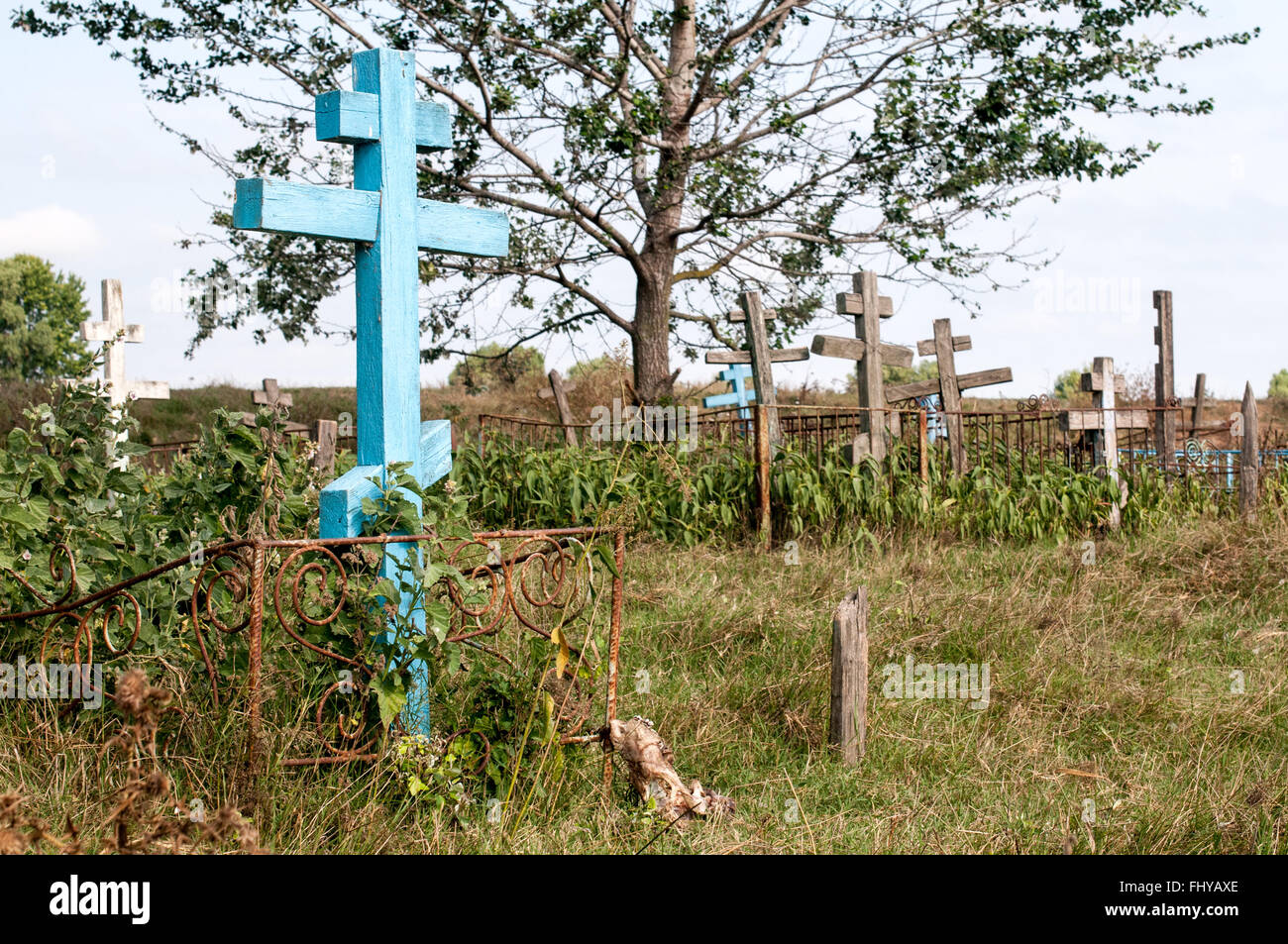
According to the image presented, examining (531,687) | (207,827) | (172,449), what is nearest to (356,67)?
(531,687)

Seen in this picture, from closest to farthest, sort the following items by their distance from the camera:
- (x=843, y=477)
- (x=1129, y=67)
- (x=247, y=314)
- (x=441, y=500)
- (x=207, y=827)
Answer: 1. (x=207, y=827)
2. (x=441, y=500)
3. (x=843, y=477)
4. (x=1129, y=67)
5. (x=247, y=314)

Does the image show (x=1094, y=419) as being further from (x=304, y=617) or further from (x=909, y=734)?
(x=304, y=617)

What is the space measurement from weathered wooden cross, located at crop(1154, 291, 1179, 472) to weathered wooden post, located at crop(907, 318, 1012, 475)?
197cm

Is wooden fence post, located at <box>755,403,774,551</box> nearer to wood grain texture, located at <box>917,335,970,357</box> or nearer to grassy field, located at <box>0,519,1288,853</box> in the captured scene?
grassy field, located at <box>0,519,1288,853</box>

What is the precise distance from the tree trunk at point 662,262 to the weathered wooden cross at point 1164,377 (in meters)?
5.66

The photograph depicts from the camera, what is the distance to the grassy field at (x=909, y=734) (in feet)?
11.7

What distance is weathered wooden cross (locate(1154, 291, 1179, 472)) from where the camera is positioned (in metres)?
11.3

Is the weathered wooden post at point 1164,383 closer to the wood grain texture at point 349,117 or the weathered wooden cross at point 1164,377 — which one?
the weathered wooden cross at point 1164,377

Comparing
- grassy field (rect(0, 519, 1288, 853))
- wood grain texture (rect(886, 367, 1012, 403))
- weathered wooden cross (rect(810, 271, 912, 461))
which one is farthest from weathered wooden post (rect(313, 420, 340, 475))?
wood grain texture (rect(886, 367, 1012, 403))

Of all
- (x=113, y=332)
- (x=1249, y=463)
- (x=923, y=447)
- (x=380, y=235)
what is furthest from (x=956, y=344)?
(x=113, y=332)

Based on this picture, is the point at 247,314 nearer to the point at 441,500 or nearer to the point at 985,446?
the point at 985,446

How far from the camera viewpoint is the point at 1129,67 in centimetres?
1304
